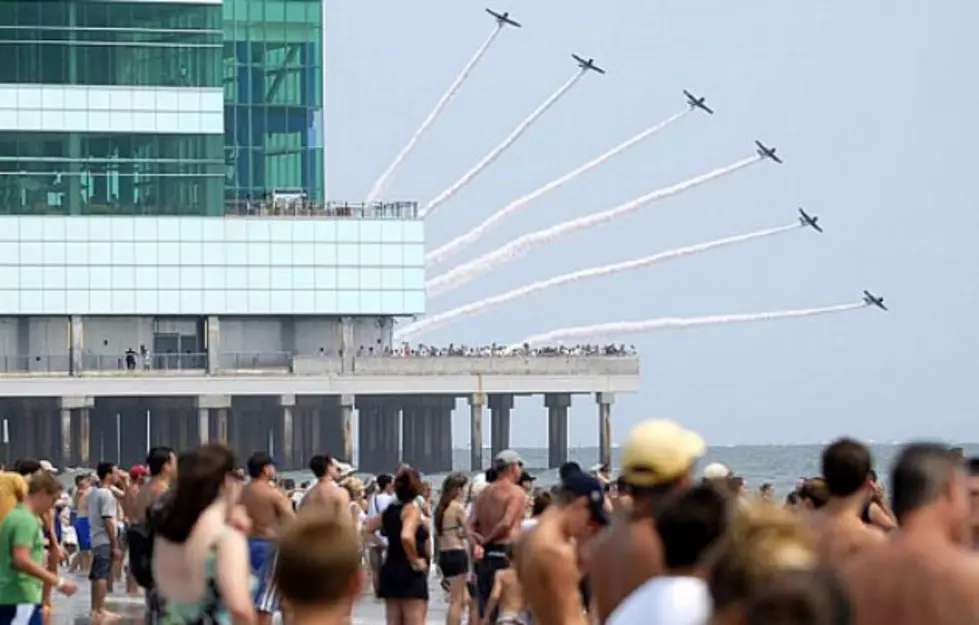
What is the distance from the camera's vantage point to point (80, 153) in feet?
303

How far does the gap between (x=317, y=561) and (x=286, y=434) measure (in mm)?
93520

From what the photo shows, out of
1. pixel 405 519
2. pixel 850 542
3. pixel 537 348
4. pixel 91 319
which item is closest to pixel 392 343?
pixel 537 348

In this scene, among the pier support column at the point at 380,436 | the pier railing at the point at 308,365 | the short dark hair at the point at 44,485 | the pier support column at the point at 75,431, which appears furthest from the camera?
the pier support column at the point at 380,436

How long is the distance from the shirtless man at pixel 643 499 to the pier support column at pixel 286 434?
286 ft

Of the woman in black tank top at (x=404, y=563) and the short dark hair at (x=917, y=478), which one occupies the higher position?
the short dark hair at (x=917, y=478)

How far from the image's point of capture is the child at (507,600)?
17039mm

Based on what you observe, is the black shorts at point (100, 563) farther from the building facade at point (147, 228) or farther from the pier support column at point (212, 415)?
the pier support column at point (212, 415)

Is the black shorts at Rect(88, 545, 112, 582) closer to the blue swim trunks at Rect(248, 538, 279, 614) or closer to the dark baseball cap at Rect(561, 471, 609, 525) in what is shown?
the blue swim trunks at Rect(248, 538, 279, 614)

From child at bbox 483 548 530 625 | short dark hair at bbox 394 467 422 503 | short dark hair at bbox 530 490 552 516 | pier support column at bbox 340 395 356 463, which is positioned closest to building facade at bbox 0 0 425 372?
pier support column at bbox 340 395 356 463

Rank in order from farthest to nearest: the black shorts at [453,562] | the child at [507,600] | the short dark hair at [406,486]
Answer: the black shorts at [453,562]
the short dark hair at [406,486]
the child at [507,600]

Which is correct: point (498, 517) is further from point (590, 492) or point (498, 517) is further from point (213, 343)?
point (213, 343)

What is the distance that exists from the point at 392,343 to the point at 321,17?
504 inches

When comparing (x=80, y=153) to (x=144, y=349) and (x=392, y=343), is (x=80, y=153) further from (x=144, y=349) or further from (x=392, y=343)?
(x=392, y=343)

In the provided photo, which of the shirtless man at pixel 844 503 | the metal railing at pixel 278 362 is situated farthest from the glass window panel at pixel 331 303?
the shirtless man at pixel 844 503
